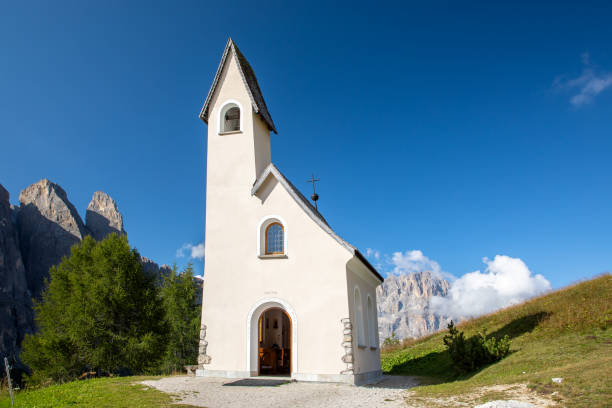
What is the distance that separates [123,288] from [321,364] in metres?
15.4

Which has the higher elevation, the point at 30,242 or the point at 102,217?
the point at 102,217

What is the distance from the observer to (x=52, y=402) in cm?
973

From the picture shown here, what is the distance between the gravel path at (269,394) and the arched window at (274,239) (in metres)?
4.70

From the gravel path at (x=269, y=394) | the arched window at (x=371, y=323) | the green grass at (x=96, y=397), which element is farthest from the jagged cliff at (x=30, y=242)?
the gravel path at (x=269, y=394)

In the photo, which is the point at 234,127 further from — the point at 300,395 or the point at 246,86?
the point at 300,395

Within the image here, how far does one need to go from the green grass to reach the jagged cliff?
71982 mm

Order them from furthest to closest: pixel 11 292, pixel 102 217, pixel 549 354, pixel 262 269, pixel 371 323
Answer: pixel 102 217
pixel 11 292
pixel 371 323
pixel 262 269
pixel 549 354

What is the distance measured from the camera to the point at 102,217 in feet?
402

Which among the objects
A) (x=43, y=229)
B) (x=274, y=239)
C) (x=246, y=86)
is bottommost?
(x=274, y=239)

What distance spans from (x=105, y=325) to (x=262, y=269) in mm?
13694

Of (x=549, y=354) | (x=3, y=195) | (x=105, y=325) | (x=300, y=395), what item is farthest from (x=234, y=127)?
(x=3, y=195)

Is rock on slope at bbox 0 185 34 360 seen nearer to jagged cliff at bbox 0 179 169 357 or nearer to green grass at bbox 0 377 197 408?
jagged cliff at bbox 0 179 169 357

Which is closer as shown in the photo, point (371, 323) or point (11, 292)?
point (371, 323)

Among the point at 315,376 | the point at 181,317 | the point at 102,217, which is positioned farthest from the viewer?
the point at 102,217
